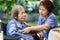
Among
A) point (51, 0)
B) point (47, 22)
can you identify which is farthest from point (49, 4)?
point (47, 22)

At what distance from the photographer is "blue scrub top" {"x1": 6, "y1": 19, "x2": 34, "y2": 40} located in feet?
9.30

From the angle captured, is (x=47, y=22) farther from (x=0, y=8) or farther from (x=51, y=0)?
(x=0, y=8)

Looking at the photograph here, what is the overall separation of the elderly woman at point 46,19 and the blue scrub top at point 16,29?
0.06 m

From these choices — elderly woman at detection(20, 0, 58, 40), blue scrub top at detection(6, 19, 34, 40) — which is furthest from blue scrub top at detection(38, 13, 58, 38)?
blue scrub top at detection(6, 19, 34, 40)

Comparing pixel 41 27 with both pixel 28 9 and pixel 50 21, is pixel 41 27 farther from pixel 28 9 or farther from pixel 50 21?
pixel 28 9

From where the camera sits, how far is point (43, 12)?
283 centimetres

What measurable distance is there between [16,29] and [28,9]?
325 millimetres

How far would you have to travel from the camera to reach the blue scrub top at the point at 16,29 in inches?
112

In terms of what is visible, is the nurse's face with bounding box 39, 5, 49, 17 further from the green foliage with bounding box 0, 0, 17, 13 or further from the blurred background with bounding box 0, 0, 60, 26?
the green foliage with bounding box 0, 0, 17, 13

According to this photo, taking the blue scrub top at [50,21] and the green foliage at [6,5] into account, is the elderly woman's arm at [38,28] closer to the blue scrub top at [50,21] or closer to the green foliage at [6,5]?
the blue scrub top at [50,21]

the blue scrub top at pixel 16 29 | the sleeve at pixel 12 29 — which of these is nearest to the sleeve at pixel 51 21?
the blue scrub top at pixel 16 29

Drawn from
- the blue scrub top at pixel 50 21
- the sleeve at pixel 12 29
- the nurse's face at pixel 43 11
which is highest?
the nurse's face at pixel 43 11

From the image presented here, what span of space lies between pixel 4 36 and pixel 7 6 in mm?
448

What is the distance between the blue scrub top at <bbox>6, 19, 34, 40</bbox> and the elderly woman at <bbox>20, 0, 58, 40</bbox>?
0.06 m
